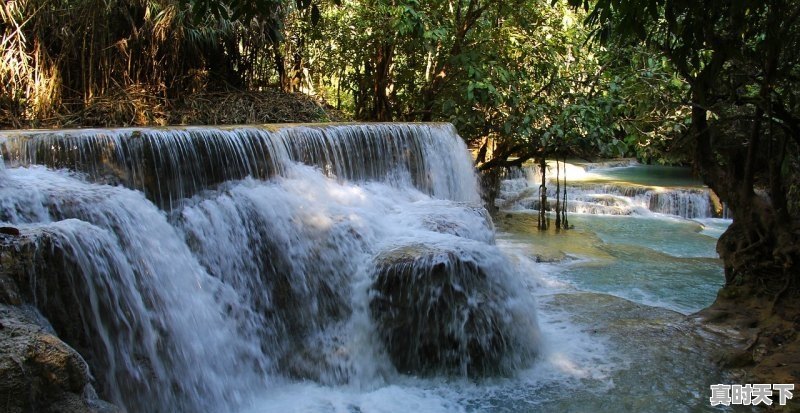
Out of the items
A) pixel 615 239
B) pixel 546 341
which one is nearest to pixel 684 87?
pixel 615 239

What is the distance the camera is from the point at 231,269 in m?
5.46

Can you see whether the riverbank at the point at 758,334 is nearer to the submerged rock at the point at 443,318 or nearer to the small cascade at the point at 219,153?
the submerged rock at the point at 443,318

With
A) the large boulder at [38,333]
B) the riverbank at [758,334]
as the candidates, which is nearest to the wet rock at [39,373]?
the large boulder at [38,333]

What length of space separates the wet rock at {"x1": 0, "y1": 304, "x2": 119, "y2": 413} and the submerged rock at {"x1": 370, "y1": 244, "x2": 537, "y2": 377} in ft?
8.73

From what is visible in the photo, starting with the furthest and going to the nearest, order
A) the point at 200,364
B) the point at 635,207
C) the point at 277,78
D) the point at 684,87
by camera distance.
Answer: the point at 635,207
the point at 277,78
the point at 684,87
the point at 200,364

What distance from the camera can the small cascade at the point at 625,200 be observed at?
14.0 m

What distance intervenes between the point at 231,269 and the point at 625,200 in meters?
10.9

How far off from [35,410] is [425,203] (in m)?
5.56

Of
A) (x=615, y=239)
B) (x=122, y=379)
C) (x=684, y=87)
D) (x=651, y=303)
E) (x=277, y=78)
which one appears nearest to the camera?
(x=122, y=379)

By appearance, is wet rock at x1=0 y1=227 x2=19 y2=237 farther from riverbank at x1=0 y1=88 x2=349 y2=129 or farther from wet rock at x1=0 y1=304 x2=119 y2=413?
riverbank at x1=0 y1=88 x2=349 y2=129

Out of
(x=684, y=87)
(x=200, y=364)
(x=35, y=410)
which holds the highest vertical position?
(x=684, y=87)

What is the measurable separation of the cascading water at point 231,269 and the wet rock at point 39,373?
0.67 metres

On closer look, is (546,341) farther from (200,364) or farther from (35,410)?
(35,410)

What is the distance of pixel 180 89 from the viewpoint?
33.9 feet
